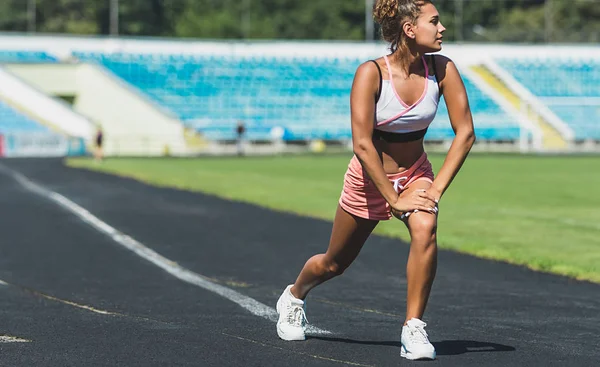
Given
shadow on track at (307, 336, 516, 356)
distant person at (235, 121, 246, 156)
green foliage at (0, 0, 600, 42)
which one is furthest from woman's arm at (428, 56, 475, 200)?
green foliage at (0, 0, 600, 42)

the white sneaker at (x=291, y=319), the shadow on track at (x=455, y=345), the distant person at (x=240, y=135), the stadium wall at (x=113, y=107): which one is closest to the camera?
the shadow on track at (x=455, y=345)

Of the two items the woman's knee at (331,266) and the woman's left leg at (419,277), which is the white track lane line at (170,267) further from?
the woman's left leg at (419,277)

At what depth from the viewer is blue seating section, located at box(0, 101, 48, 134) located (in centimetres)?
5650

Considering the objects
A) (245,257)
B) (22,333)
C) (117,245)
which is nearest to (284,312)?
(22,333)

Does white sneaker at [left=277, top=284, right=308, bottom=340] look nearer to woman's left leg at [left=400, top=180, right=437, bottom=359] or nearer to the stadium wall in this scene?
woman's left leg at [left=400, top=180, right=437, bottom=359]

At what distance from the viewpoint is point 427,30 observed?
A: 6684mm

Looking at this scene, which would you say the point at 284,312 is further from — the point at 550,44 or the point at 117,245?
the point at 550,44

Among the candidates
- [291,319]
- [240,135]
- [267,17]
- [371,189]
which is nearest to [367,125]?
[371,189]

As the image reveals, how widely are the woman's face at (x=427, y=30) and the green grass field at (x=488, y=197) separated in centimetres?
584

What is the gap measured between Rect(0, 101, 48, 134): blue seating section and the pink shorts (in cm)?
5101

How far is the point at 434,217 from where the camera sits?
22.0ft

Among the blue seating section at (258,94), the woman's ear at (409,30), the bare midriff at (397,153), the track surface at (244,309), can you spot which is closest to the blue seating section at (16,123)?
the blue seating section at (258,94)

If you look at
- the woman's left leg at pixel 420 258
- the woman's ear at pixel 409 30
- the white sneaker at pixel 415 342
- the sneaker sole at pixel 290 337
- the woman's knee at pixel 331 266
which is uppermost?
the woman's ear at pixel 409 30

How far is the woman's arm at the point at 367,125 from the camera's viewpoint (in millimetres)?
6652
